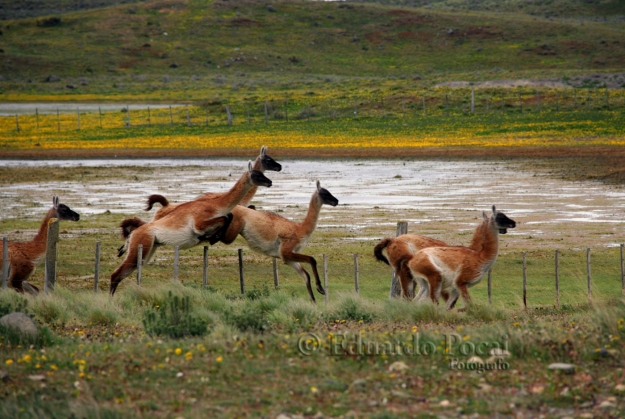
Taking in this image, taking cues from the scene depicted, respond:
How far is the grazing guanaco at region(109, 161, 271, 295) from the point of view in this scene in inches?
593

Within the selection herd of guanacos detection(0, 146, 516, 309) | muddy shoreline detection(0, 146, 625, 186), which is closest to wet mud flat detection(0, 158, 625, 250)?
muddy shoreline detection(0, 146, 625, 186)

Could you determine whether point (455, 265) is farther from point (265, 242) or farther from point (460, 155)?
point (460, 155)

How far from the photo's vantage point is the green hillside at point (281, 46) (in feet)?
279

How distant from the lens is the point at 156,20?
110m

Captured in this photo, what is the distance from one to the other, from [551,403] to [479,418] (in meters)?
0.82

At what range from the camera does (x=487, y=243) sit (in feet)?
45.2

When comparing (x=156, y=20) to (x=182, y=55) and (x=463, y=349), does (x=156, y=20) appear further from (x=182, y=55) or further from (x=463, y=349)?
(x=463, y=349)

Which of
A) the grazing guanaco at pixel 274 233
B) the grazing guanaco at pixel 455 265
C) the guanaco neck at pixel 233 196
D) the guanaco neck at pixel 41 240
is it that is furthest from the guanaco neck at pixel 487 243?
the guanaco neck at pixel 41 240

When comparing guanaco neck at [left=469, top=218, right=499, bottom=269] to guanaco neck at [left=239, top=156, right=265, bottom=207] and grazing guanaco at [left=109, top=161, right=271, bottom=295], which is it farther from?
guanaco neck at [left=239, top=156, right=265, bottom=207]

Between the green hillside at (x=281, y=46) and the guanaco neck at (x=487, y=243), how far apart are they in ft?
190

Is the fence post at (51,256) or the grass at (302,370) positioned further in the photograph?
the fence post at (51,256)

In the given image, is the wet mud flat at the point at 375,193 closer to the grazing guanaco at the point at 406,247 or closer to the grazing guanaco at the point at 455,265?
the grazing guanaco at the point at 406,247

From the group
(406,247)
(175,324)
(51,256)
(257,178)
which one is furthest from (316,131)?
(175,324)

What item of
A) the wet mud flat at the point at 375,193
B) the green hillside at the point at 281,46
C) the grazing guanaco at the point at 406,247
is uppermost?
the green hillside at the point at 281,46
